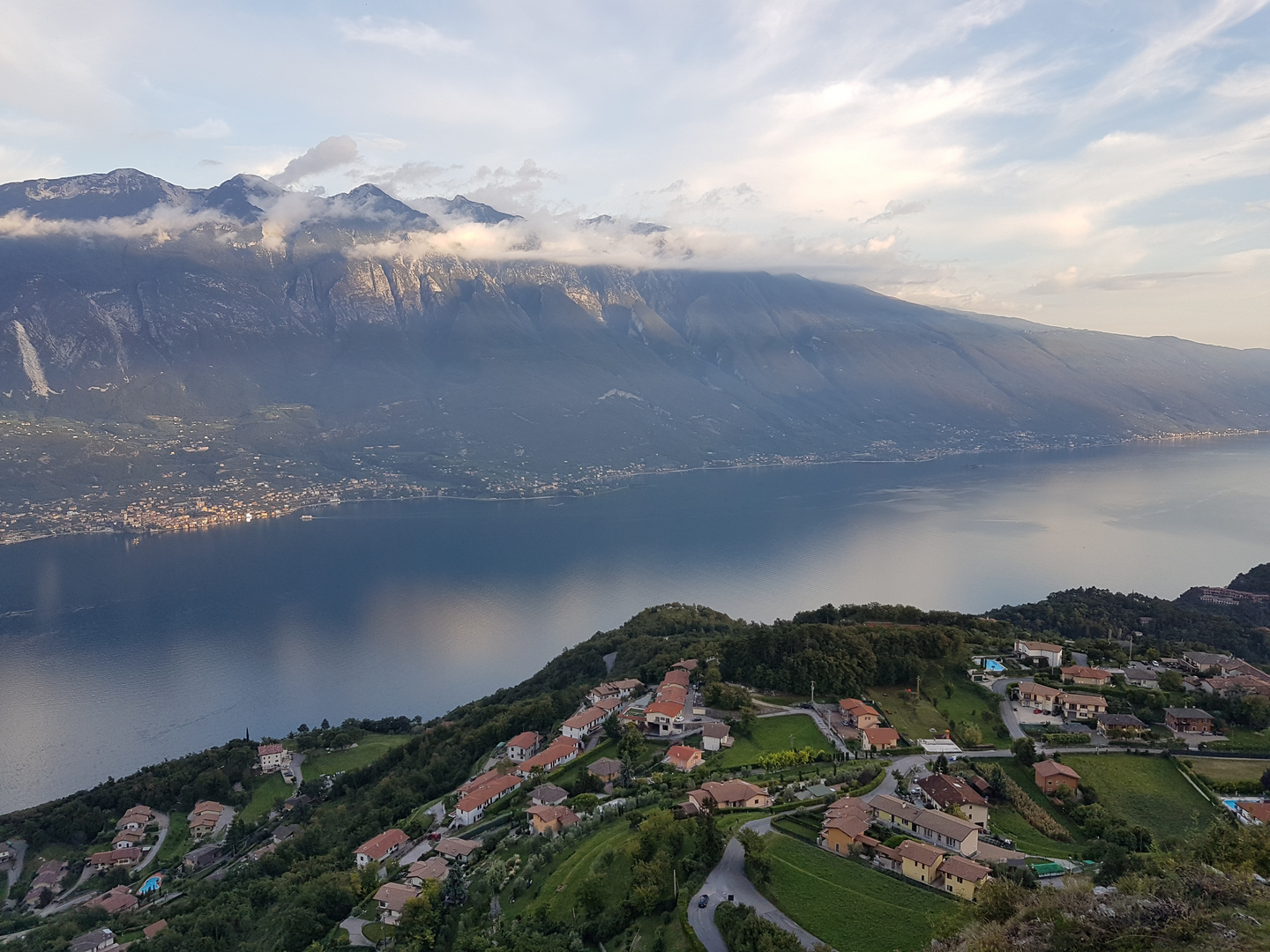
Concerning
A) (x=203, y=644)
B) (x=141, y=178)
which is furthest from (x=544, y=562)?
(x=141, y=178)

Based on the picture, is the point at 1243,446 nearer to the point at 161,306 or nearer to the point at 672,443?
the point at 672,443

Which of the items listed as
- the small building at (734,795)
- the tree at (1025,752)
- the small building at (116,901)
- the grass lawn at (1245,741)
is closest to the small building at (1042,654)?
the grass lawn at (1245,741)

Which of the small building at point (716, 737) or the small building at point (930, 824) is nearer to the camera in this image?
the small building at point (930, 824)

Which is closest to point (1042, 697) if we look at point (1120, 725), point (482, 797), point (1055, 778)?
point (1120, 725)

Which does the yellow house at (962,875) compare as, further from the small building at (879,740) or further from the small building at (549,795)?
the small building at (549,795)

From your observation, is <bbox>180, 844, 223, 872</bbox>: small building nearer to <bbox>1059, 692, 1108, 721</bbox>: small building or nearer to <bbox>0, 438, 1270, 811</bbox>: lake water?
<bbox>0, 438, 1270, 811</bbox>: lake water

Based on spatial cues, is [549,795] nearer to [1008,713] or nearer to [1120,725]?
[1008,713]
